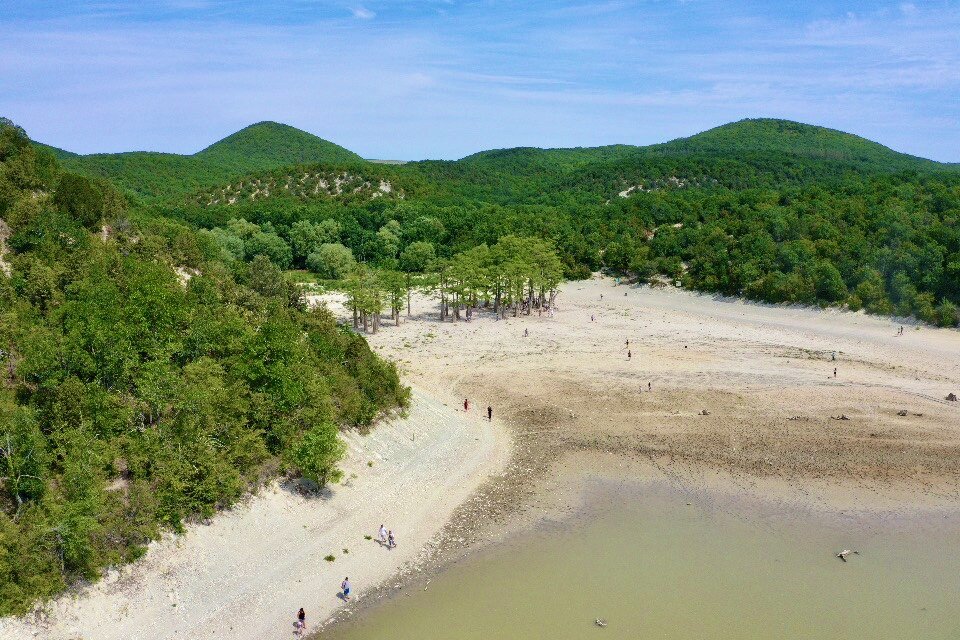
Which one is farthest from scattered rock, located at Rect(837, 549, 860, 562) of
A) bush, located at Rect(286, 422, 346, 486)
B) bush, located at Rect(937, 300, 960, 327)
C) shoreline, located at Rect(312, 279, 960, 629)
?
bush, located at Rect(937, 300, 960, 327)

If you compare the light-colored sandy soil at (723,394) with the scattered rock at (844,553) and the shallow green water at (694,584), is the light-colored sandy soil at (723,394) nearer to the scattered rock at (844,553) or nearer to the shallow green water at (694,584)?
the shallow green water at (694,584)

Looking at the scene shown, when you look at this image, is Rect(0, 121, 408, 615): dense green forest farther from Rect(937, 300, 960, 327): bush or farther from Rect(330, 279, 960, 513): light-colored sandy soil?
Rect(937, 300, 960, 327): bush

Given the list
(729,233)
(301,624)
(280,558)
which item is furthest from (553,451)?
(729,233)

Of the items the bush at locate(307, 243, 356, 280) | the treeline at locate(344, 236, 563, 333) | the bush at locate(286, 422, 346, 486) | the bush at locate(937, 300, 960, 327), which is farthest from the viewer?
the bush at locate(307, 243, 356, 280)

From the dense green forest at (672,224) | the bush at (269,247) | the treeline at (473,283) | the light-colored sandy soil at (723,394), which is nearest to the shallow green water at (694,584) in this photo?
the light-colored sandy soil at (723,394)

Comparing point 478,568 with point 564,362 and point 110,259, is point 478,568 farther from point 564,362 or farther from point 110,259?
point 564,362

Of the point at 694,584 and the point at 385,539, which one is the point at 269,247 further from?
the point at 694,584
